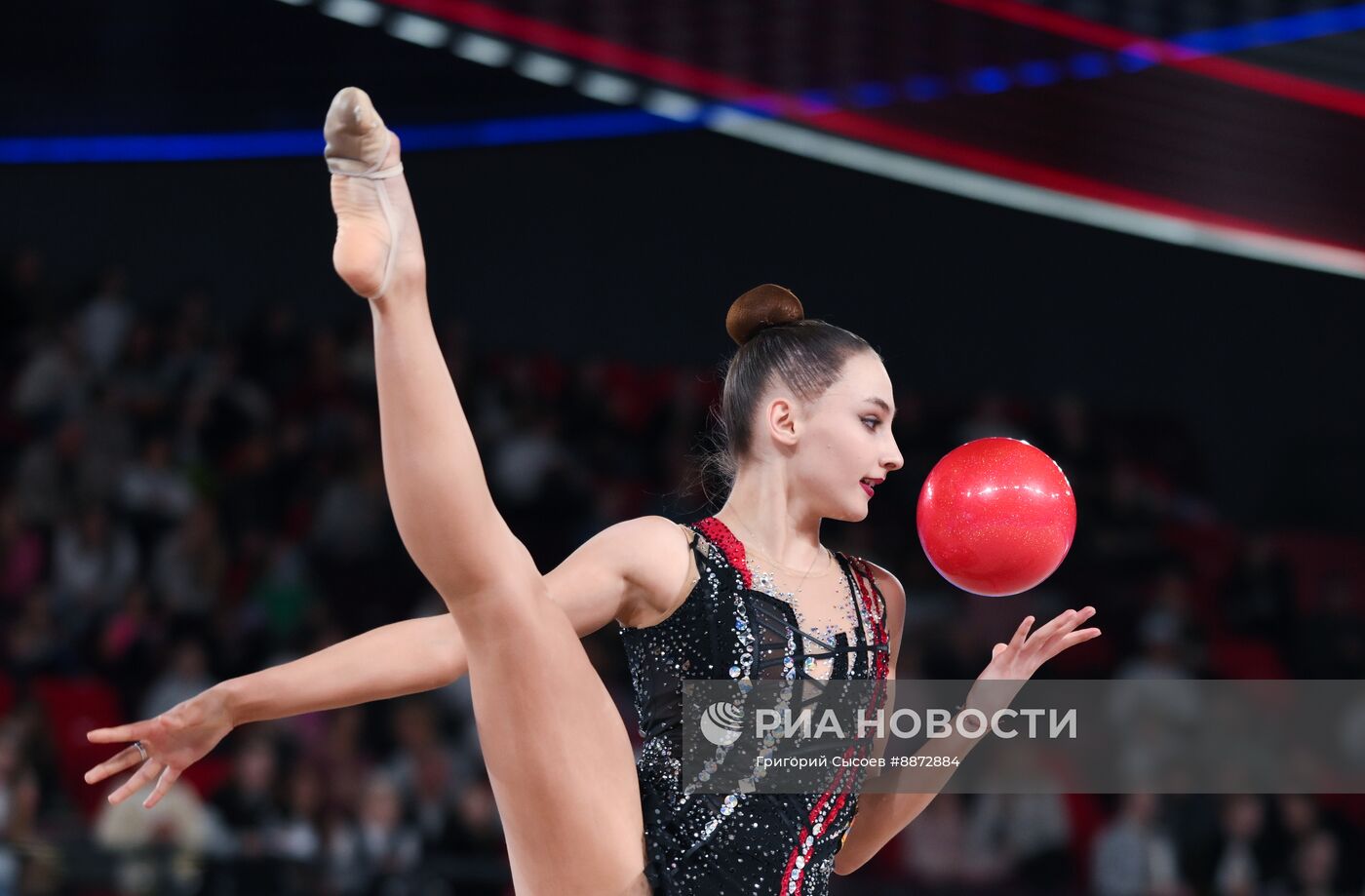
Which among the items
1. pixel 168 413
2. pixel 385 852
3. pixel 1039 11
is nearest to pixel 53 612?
pixel 168 413

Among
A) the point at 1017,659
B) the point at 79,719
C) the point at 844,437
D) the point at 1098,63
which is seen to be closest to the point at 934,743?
the point at 1017,659

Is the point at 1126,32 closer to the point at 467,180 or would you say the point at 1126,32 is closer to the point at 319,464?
the point at 319,464

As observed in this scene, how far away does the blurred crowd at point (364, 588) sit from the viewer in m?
6.02

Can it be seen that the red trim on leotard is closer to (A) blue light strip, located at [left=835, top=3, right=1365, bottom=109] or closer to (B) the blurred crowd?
(B) the blurred crowd

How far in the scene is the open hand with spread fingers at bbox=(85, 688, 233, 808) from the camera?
2.24 metres

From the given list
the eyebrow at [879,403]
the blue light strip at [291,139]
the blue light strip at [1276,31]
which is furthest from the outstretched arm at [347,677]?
the blue light strip at [291,139]

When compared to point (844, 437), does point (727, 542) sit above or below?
below

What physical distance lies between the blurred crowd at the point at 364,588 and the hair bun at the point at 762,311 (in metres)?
2.51

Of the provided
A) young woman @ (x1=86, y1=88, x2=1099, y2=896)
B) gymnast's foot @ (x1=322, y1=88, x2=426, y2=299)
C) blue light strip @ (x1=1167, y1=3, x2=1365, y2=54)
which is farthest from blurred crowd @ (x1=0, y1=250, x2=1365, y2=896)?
gymnast's foot @ (x1=322, y1=88, x2=426, y2=299)

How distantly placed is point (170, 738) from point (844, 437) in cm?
114

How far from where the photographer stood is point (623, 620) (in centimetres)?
249

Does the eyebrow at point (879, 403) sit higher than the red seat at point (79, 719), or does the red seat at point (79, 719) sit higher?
the red seat at point (79, 719)

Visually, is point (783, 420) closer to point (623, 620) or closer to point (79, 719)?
point (623, 620)

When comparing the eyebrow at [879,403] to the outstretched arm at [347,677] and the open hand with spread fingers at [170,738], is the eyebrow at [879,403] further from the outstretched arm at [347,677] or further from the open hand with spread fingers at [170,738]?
the open hand with spread fingers at [170,738]
